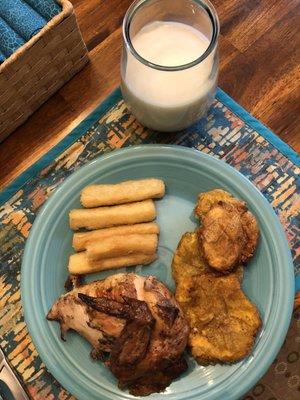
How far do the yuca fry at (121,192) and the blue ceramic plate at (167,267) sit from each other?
0.03 meters

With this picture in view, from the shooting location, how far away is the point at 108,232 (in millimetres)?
1021

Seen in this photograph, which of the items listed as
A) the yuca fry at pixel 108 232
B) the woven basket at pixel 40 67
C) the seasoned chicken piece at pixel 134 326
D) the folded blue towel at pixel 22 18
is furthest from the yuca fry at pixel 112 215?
the folded blue towel at pixel 22 18

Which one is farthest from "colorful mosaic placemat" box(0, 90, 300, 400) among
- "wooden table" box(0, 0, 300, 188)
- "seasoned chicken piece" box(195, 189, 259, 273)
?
"seasoned chicken piece" box(195, 189, 259, 273)

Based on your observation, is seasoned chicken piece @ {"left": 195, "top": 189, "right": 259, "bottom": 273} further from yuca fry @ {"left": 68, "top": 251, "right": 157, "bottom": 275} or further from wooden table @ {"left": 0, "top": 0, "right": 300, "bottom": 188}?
wooden table @ {"left": 0, "top": 0, "right": 300, "bottom": 188}

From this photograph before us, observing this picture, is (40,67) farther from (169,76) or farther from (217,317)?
(217,317)

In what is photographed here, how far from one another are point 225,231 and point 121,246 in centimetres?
19

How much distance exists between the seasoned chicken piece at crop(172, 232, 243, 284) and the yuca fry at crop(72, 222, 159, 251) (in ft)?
0.20

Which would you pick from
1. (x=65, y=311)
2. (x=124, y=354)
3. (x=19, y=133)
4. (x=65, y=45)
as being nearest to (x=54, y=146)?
(x=19, y=133)

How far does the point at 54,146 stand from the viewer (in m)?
1.16

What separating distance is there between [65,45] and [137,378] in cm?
66

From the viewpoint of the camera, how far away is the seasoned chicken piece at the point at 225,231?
95cm

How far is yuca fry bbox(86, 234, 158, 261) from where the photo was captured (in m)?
0.99

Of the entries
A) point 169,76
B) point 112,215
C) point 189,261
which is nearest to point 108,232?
point 112,215

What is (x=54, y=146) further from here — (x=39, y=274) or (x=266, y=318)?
(x=266, y=318)
